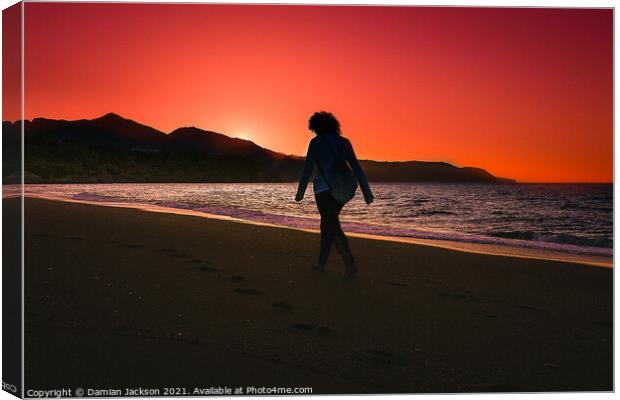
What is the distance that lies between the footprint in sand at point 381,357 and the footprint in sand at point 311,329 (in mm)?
403

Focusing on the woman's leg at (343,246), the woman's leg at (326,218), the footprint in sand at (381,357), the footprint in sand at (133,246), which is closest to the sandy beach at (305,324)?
the footprint in sand at (381,357)

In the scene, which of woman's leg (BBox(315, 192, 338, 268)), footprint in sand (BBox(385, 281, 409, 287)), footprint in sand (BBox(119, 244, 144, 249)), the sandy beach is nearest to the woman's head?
woman's leg (BBox(315, 192, 338, 268))

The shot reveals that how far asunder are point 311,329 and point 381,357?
2.11 ft

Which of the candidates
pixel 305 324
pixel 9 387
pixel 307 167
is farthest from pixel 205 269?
pixel 9 387

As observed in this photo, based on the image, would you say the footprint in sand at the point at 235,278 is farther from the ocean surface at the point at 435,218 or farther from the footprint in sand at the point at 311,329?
the ocean surface at the point at 435,218

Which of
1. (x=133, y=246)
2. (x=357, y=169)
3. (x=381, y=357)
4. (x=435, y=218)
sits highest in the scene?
(x=357, y=169)

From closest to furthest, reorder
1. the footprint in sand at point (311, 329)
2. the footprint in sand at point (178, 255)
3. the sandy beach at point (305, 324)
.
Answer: the sandy beach at point (305, 324)
the footprint in sand at point (311, 329)
the footprint in sand at point (178, 255)

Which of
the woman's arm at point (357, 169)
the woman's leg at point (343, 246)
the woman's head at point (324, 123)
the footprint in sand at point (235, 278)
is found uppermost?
the woman's head at point (324, 123)

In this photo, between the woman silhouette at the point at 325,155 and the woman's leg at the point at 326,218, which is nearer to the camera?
the woman silhouette at the point at 325,155

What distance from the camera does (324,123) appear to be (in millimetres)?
5496

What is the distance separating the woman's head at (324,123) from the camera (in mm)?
5480

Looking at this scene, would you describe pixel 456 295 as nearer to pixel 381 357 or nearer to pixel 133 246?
pixel 381 357

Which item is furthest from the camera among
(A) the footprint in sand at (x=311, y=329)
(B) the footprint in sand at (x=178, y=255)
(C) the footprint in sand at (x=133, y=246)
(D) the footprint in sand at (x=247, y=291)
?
(C) the footprint in sand at (x=133, y=246)

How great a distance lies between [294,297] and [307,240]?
453 centimetres
